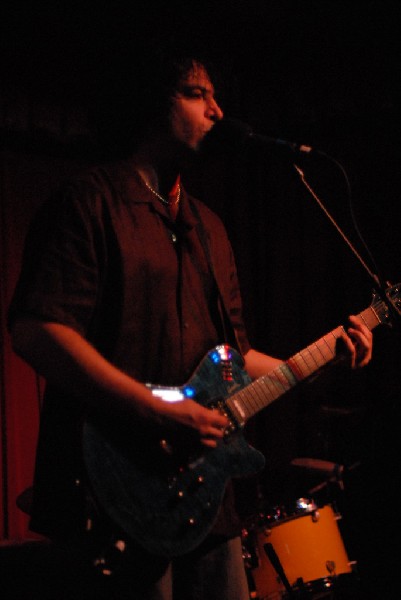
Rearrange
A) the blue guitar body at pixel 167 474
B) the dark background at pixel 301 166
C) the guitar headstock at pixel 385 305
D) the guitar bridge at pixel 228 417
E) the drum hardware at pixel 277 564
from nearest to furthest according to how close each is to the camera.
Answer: the blue guitar body at pixel 167 474, the guitar bridge at pixel 228 417, the guitar headstock at pixel 385 305, the drum hardware at pixel 277 564, the dark background at pixel 301 166

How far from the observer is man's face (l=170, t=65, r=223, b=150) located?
214 centimetres

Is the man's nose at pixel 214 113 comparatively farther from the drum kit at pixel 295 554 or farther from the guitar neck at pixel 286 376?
the drum kit at pixel 295 554

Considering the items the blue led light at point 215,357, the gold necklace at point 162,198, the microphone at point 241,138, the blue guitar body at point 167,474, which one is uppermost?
the microphone at point 241,138

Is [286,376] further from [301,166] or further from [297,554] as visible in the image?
[301,166]

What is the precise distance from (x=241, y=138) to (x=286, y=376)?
776 mm

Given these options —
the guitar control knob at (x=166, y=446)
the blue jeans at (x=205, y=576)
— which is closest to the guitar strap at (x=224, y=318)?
the guitar control knob at (x=166, y=446)

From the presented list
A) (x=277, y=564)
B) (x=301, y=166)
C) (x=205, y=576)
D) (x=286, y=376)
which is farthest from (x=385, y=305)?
(x=301, y=166)

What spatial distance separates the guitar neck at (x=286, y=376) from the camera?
6.83 feet

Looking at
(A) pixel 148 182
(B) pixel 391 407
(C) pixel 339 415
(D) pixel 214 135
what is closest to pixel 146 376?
(A) pixel 148 182

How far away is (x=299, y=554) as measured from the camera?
3.18m

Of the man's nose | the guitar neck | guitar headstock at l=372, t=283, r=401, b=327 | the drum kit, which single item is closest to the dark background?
the drum kit

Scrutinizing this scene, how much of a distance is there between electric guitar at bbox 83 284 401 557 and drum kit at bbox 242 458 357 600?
1188 mm

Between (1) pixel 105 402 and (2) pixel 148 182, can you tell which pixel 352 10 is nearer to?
(2) pixel 148 182

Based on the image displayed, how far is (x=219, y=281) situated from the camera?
2.23 meters
